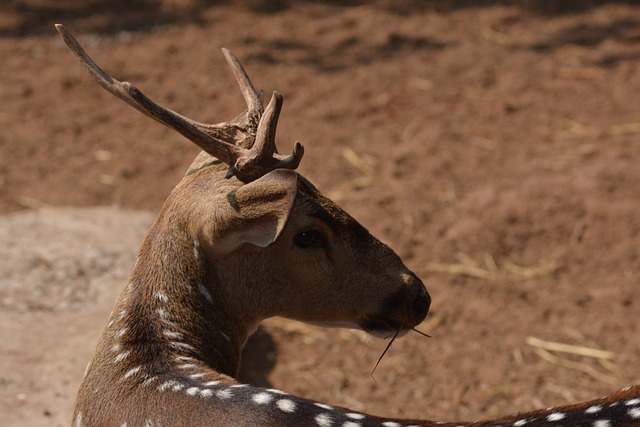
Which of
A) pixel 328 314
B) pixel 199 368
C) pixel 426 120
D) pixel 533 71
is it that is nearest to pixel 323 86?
pixel 426 120

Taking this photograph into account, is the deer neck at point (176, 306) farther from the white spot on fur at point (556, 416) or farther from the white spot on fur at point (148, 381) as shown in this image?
the white spot on fur at point (556, 416)

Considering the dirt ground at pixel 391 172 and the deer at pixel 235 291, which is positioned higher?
the deer at pixel 235 291

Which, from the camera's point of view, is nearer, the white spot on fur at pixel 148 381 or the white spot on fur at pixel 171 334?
the white spot on fur at pixel 148 381

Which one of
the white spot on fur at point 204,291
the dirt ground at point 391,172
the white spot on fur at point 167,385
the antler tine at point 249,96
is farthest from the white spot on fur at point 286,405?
the dirt ground at point 391,172

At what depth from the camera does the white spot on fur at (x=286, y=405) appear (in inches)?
118

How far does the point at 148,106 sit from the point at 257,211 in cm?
53

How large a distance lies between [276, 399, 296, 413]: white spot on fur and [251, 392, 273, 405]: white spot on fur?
0.03 metres

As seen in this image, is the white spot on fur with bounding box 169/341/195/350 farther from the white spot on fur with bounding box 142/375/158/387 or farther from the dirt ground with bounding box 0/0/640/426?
the dirt ground with bounding box 0/0/640/426

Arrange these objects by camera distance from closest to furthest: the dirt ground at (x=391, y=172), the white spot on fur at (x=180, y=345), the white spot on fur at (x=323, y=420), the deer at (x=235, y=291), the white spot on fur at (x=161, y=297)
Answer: the white spot on fur at (x=323, y=420)
the deer at (x=235, y=291)
the white spot on fur at (x=180, y=345)
the white spot on fur at (x=161, y=297)
the dirt ground at (x=391, y=172)

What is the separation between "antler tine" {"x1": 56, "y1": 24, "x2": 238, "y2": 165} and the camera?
3.32 metres

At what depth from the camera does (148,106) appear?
3.32 m

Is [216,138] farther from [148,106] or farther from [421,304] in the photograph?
[421,304]

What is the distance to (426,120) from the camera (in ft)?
26.5

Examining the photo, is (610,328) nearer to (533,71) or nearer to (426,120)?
(426,120)
